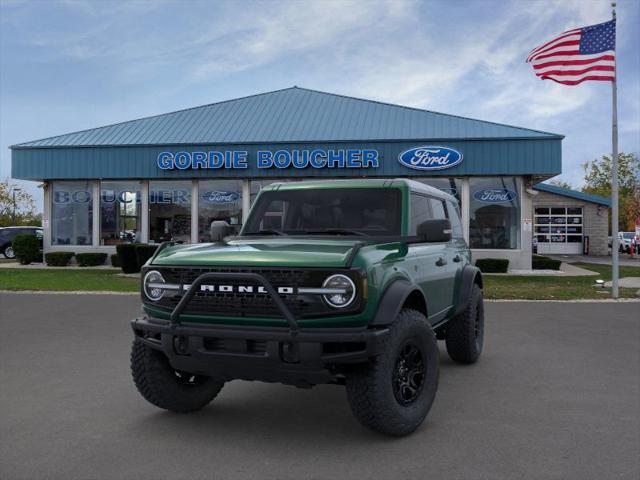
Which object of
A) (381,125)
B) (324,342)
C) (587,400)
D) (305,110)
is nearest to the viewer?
(324,342)

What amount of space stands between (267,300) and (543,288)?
13319mm

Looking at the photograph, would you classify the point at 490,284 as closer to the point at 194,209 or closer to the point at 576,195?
the point at 194,209

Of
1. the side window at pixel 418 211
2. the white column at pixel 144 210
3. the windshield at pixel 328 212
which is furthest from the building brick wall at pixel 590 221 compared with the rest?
the windshield at pixel 328 212

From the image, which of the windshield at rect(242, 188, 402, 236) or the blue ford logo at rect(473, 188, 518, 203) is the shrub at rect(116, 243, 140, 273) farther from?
the windshield at rect(242, 188, 402, 236)

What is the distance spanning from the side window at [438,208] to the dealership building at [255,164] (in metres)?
→ 15.9

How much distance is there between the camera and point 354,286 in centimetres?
400

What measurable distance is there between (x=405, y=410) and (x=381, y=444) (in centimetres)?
30

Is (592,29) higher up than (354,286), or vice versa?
(592,29)

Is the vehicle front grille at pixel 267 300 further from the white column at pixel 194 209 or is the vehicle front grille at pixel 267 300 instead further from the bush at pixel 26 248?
the bush at pixel 26 248

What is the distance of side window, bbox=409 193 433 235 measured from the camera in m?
5.45

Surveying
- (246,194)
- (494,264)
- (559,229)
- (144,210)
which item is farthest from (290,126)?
(559,229)

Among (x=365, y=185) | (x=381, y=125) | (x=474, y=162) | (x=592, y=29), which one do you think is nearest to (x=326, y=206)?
(x=365, y=185)

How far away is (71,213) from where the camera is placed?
83.9 ft

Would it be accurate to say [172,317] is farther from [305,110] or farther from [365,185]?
[305,110]
